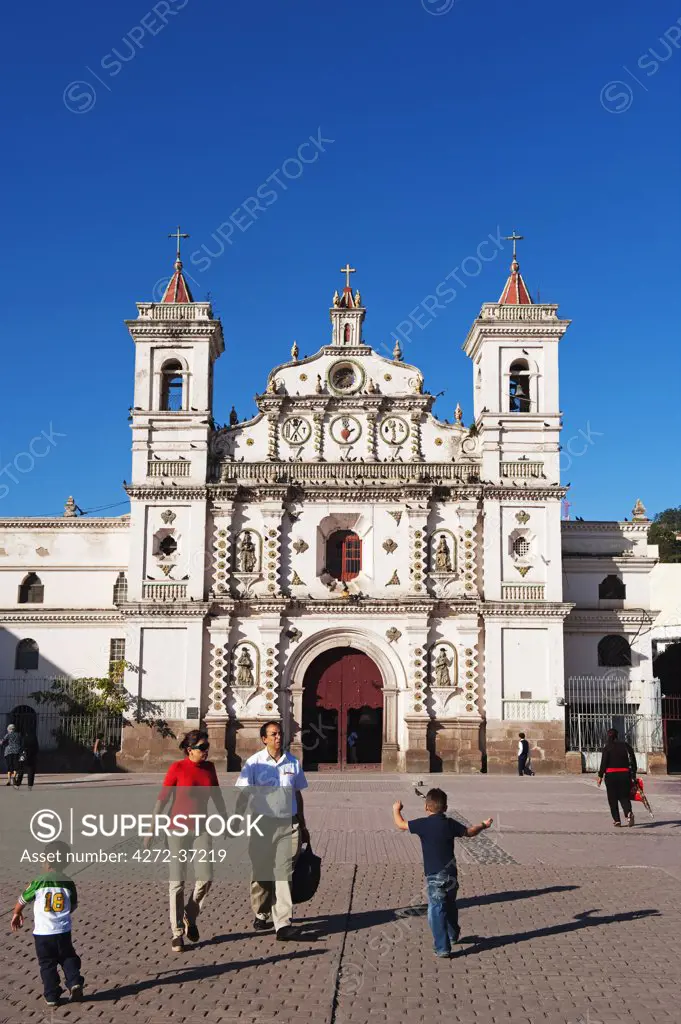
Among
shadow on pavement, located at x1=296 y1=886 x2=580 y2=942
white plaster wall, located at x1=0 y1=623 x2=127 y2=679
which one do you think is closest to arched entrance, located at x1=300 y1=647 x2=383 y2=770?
white plaster wall, located at x1=0 y1=623 x2=127 y2=679

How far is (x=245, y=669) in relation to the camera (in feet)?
115

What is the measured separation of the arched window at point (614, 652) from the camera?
3747 cm

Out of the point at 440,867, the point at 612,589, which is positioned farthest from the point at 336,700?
the point at 440,867

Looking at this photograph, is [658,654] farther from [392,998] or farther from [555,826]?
[392,998]

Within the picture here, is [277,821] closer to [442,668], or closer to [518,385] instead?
[442,668]

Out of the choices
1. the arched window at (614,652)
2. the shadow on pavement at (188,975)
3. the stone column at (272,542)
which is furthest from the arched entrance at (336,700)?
the shadow on pavement at (188,975)

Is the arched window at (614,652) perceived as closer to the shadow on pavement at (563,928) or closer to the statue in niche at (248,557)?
the statue in niche at (248,557)

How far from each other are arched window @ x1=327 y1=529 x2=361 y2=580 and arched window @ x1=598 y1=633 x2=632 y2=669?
9.05m

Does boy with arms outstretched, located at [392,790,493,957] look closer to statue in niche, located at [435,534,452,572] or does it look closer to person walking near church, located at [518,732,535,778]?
person walking near church, located at [518,732,535,778]

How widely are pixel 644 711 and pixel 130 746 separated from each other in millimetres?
16942

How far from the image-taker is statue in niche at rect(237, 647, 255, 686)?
3500 centimetres

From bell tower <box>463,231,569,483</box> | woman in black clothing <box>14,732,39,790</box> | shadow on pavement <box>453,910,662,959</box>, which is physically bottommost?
shadow on pavement <box>453,910,662,959</box>

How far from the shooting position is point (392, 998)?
373 inches

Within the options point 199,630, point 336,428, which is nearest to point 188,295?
point 336,428
